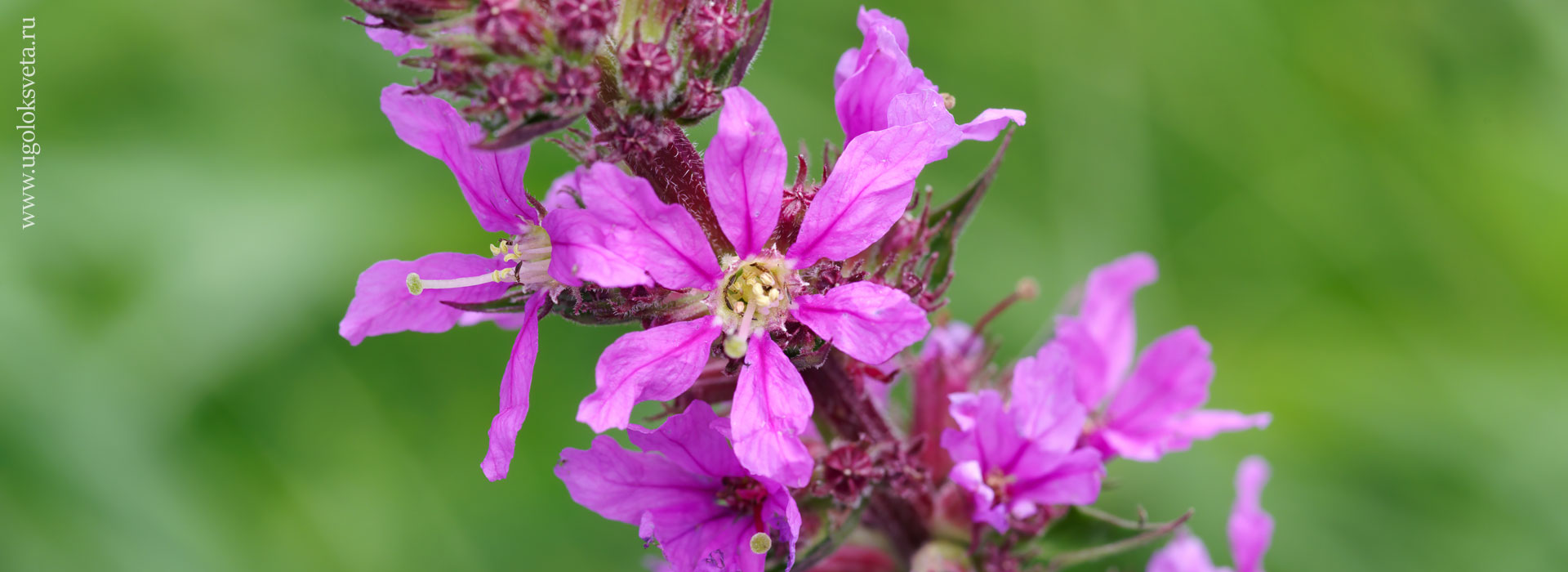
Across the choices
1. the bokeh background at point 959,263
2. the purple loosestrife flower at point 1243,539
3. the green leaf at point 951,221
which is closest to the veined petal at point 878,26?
the green leaf at point 951,221

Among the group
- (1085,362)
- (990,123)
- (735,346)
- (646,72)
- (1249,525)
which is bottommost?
(735,346)

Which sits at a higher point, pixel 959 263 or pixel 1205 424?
pixel 1205 424

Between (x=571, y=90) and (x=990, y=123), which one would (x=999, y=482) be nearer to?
(x=990, y=123)

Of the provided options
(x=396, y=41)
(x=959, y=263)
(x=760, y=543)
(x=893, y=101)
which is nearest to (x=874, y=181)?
(x=893, y=101)

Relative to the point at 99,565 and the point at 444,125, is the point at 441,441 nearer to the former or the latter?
the point at 99,565

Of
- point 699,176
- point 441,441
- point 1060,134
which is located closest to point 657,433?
point 699,176

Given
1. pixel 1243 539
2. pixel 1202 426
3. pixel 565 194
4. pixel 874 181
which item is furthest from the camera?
pixel 1243 539

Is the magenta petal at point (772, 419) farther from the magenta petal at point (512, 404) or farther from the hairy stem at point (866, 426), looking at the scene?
the magenta petal at point (512, 404)

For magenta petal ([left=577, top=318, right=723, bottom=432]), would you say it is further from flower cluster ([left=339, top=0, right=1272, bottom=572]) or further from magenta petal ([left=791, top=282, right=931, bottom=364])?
magenta petal ([left=791, top=282, right=931, bottom=364])

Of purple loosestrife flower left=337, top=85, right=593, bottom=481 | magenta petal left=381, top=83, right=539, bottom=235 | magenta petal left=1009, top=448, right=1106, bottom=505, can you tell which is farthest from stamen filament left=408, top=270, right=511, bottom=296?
magenta petal left=1009, top=448, right=1106, bottom=505
